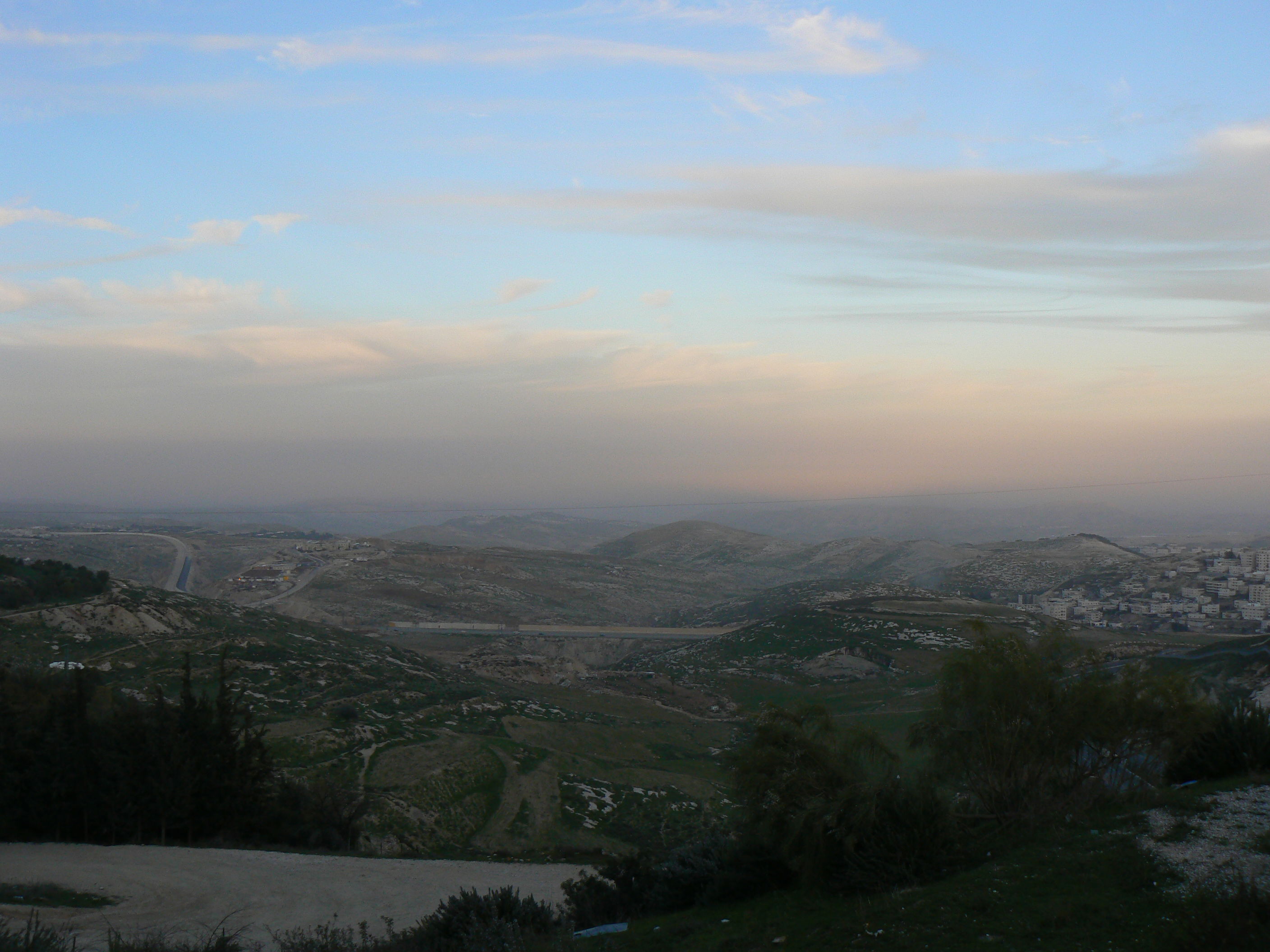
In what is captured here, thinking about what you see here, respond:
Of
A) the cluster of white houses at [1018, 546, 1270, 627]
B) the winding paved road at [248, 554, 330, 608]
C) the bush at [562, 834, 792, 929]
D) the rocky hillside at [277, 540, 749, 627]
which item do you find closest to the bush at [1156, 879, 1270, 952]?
the bush at [562, 834, 792, 929]

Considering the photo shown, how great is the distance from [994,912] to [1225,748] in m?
8.45

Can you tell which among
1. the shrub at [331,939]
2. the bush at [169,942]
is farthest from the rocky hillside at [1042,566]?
the bush at [169,942]

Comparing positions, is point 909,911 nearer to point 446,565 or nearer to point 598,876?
point 598,876

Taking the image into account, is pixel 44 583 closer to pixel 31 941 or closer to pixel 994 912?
pixel 31 941

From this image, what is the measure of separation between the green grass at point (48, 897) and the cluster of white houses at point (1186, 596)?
6741 centimetres

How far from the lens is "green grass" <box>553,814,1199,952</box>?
29.1 ft

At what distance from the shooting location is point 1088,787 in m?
14.2

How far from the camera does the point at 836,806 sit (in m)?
12.0

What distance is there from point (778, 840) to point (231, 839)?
526 inches

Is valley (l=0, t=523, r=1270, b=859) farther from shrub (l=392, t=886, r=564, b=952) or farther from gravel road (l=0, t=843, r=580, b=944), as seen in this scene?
shrub (l=392, t=886, r=564, b=952)

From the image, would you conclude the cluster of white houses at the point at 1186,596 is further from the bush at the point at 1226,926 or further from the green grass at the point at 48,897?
the green grass at the point at 48,897

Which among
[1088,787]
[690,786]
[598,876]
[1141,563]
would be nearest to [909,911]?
[1088,787]

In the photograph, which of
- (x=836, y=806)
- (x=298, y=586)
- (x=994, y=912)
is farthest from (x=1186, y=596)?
(x=298, y=586)

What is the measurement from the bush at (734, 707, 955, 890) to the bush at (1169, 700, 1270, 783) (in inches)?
219
